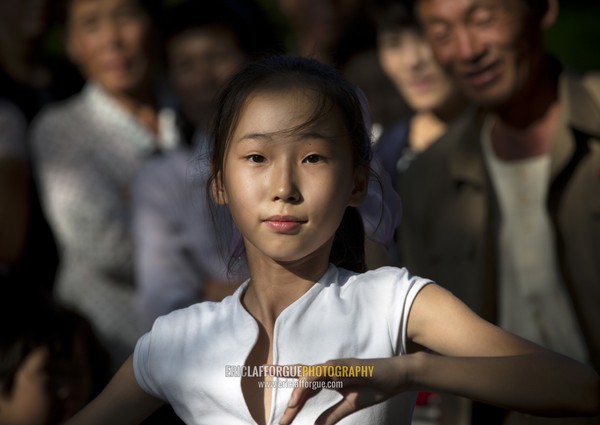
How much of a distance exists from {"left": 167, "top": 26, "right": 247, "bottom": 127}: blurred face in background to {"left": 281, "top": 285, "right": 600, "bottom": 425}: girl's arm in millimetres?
2833

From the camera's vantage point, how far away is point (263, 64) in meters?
2.29

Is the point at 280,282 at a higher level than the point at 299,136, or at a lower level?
lower

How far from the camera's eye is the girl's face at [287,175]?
6.84 ft

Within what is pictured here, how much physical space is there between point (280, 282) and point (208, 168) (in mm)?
359

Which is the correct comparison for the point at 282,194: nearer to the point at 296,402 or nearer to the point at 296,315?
the point at 296,315

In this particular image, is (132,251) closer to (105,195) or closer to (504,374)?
(105,195)

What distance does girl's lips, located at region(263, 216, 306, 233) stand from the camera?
81.9 inches

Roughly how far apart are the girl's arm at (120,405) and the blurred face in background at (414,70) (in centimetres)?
266

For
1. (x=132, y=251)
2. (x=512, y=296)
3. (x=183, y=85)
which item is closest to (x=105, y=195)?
(x=132, y=251)

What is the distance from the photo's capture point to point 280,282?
221cm

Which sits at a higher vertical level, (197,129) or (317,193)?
(317,193)

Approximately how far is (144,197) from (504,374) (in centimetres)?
267

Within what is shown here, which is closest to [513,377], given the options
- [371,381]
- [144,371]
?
[371,381]

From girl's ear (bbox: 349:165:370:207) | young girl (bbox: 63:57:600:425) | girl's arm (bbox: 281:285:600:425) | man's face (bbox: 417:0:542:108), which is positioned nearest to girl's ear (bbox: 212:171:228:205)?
young girl (bbox: 63:57:600:425)
